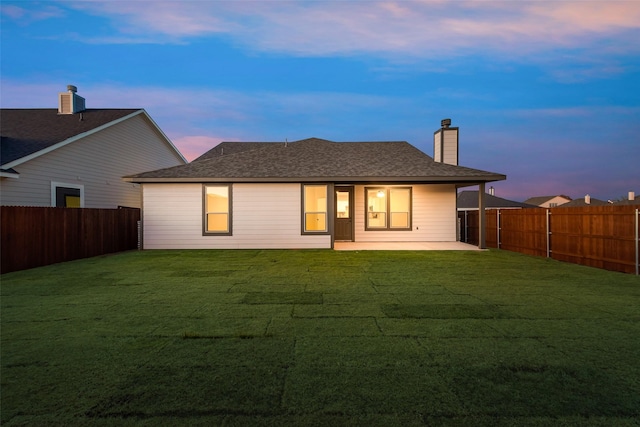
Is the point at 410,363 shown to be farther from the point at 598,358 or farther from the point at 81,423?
the point at 81,423

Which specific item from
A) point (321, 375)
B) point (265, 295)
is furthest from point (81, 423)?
point (265, 295)

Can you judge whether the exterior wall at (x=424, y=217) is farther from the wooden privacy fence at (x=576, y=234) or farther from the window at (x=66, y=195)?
the window at (x=66, y=195)

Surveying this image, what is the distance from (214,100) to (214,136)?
11.9 ft

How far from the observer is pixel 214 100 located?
3544 cm

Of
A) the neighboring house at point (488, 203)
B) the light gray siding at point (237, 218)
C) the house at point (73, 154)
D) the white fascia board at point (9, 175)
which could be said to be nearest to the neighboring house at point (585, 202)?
the neighboring house at point (488, 203)

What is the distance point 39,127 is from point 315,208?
452 inches

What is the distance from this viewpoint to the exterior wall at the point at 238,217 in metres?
13.2

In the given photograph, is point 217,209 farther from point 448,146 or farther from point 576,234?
point 576,234

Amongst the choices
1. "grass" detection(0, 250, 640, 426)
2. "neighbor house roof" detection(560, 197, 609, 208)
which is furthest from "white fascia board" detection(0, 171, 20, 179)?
"neighbor house roof" detection(560, 197, 609, 208)

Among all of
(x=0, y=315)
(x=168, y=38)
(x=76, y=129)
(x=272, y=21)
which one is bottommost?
(x=0, y=315)

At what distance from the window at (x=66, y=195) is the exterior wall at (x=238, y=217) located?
2.82 meters

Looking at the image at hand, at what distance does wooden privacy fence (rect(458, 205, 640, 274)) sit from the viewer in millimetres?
8109

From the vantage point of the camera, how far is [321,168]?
45.1 ft

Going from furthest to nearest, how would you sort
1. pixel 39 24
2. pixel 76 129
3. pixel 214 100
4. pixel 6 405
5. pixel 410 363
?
pixel 214 100 < pixel 39 24 < pixel 76 129 < pixel 410 363 < pixel 6 405
